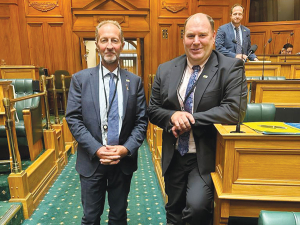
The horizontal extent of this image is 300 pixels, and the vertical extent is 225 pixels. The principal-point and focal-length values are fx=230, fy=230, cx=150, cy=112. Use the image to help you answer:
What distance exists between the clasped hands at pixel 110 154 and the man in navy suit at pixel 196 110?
234mm

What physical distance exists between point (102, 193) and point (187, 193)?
44 centimetres

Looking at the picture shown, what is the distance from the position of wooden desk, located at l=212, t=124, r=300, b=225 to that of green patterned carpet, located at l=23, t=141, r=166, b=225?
89 centimetres

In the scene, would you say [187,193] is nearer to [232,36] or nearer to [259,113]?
[259,113]

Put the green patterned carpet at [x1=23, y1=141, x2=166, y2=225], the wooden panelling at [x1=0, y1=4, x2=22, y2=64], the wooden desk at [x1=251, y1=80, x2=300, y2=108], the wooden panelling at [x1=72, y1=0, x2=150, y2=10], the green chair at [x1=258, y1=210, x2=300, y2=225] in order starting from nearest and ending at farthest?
the green chair at [x1=258, y1=210, x2=300, y2=225] → the green patterned carpet at [x1=23, y1=141, x2=166, y2=225] → the wooden desk at [x1=251, y1=80, x2=300, y2=108] → the wooden panelling at [x1=0, y1=4, x2=22, y2=64] → the wooden panelling at [x1=72, y1=0, x2=150, y2=10]

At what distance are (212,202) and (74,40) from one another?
15.1ft

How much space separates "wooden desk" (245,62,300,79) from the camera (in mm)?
3229

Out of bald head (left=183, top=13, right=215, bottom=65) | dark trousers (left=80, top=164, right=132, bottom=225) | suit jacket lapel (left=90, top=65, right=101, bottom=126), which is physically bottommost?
dark trousers (left=80, top=164, right=132, bottom=225)

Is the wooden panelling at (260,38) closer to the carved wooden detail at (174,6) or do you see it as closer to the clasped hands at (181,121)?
the carved wooden detail at (174,6)

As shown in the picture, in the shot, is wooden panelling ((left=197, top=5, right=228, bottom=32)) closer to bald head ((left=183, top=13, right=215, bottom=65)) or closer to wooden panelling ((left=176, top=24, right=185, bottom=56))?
wooden panelling ((left=176, top=24, right=185, bottom=56))

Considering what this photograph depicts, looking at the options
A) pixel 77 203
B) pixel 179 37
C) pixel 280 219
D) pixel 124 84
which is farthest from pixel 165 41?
pixel 280 219

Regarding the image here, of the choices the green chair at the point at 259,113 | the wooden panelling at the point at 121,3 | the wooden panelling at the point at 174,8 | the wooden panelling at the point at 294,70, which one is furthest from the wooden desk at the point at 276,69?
the wooden panelling at the point at 121,3

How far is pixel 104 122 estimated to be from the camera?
114 cm

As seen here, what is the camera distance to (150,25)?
4902 mm

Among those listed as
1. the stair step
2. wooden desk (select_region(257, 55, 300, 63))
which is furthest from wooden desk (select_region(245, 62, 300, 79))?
the stair step
